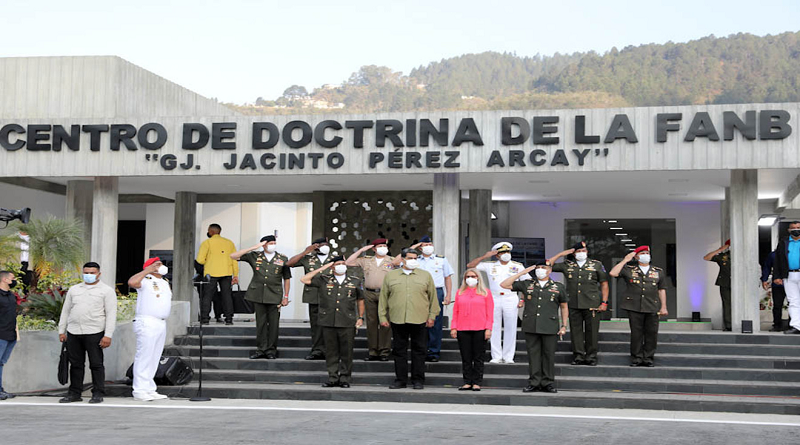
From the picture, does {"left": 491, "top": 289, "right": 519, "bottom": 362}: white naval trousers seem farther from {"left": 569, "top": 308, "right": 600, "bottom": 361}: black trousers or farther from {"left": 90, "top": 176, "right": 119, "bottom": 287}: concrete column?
{"left": 90, "top": 176, "right": 119, "bottom": 287}: concrete column

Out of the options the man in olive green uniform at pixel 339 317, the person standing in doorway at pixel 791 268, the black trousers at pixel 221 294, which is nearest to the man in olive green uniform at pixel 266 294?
the man in olive green uniform at pixel 339 317

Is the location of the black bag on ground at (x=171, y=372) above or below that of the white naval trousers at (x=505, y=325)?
below

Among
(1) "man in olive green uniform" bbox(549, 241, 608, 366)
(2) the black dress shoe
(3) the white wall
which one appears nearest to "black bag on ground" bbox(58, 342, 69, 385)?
(2) the black dress shoe

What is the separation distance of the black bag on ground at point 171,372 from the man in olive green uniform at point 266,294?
3.60 feet

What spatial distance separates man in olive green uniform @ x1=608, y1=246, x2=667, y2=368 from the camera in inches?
473

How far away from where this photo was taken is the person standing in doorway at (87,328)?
35.6 ft

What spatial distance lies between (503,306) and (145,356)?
4.60m

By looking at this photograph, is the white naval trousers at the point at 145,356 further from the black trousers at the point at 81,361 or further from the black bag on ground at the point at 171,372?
the black trousers at the point at 81,361

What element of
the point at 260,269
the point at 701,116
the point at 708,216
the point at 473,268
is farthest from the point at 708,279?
the point at 260,269

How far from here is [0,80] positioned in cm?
1925

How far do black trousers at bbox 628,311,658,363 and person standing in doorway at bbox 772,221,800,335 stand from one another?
242cm

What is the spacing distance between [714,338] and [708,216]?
7.77m

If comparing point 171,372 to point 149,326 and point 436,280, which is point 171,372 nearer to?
point 149,326

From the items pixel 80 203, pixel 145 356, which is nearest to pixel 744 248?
pixel 145 356
